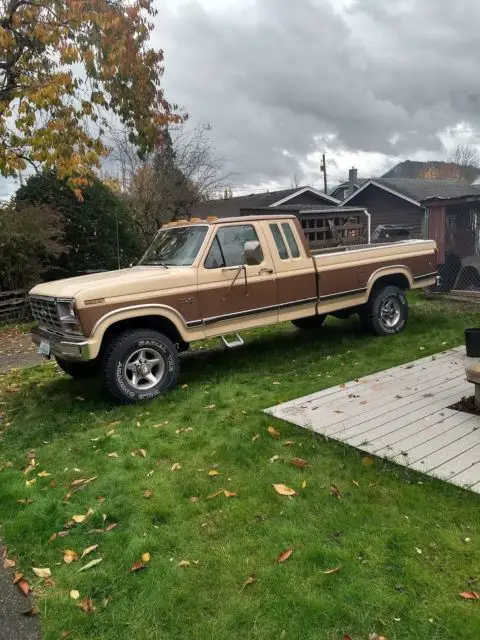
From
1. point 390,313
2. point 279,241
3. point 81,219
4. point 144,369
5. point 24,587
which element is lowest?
point 24,587

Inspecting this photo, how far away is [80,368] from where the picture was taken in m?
6.62

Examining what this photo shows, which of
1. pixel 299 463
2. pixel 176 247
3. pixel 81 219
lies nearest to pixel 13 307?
pixel 81 219

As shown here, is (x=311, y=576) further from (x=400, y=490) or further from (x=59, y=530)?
(x=59, y=530)

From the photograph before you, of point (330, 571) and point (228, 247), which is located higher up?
point (228, 247)

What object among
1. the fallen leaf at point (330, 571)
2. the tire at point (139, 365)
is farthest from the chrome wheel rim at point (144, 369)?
the fallen leaf at point (330, 571)

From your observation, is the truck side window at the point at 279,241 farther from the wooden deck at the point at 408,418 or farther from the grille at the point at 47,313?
the grille at the point at 47,313

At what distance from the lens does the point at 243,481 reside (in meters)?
3.65

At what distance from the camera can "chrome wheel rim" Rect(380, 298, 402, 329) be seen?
793cm

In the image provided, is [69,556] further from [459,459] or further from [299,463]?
[459,459]

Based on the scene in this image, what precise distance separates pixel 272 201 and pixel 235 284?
22808mm

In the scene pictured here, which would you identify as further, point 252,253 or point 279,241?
point 279,241

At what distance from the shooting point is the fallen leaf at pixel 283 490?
11.2ft

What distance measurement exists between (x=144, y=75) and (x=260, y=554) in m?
8.84

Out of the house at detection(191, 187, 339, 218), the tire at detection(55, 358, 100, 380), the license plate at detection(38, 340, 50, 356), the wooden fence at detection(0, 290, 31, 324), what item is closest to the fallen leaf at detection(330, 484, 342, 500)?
the license plate at detection(38, 340, 50, 356)
